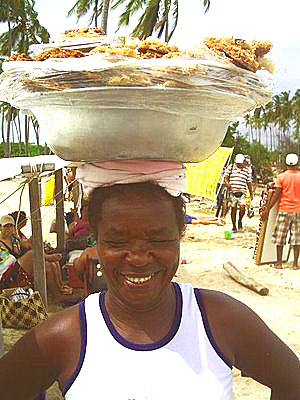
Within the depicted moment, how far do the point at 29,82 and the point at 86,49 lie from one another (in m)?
0.14

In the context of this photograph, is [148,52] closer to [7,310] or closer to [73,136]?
[73,136]

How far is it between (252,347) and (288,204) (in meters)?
5.82

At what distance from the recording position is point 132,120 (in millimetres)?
1118

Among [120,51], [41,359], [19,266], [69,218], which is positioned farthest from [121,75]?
[69,218]

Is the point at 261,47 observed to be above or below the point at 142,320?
above

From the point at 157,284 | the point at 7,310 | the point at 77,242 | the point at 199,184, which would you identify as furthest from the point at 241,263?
the point at 157,284

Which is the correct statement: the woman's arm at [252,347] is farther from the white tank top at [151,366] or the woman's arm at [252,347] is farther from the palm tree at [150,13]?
the palm tree at [150,13]

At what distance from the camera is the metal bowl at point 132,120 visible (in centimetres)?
108

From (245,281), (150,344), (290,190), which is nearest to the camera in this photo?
(150,344)

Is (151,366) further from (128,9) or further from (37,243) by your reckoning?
(128,9)

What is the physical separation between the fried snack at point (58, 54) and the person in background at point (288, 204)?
6.10 m

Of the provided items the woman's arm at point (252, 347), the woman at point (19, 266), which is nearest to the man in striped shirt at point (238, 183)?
the woman at point (19, 266)

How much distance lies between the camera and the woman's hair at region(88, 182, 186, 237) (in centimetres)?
128

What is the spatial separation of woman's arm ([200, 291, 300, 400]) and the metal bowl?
0.41m
